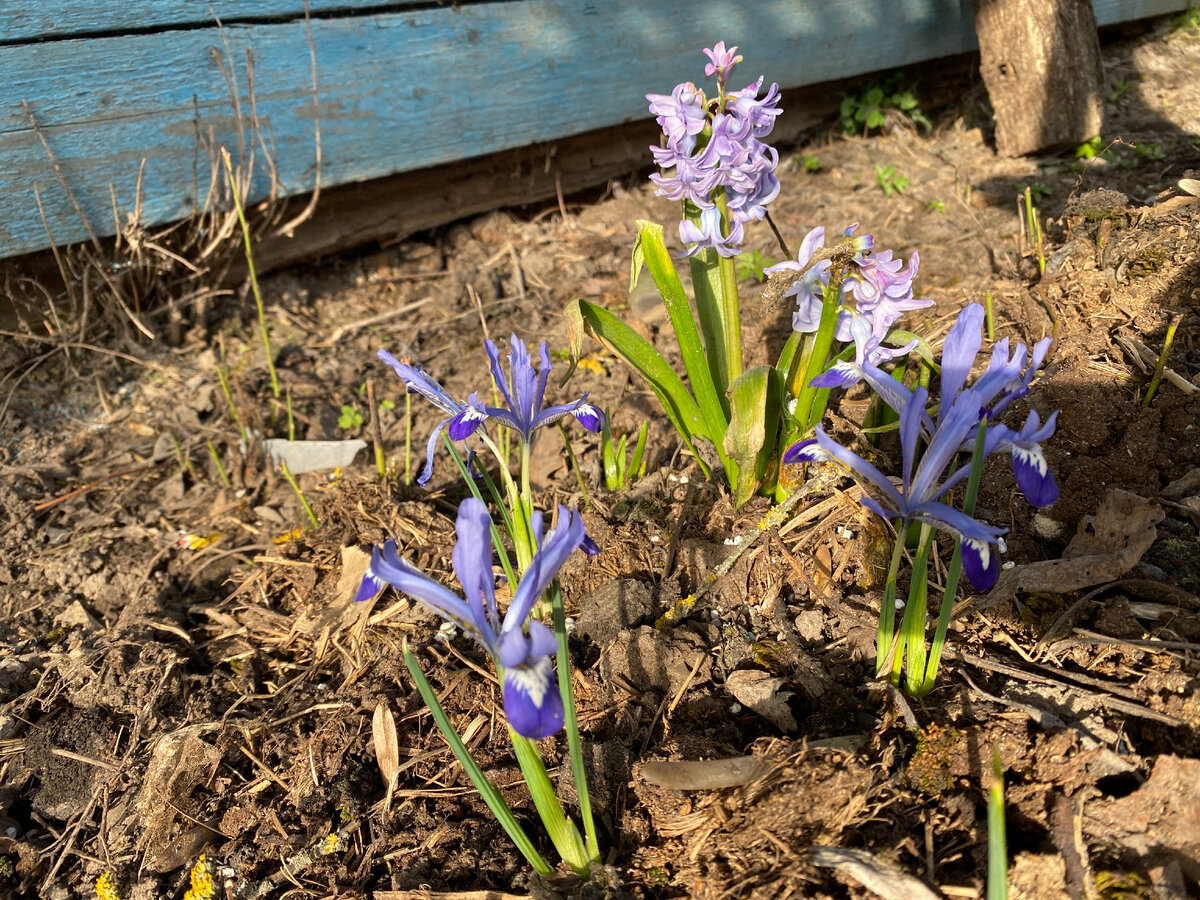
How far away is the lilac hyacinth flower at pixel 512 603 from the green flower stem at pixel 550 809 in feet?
0.49

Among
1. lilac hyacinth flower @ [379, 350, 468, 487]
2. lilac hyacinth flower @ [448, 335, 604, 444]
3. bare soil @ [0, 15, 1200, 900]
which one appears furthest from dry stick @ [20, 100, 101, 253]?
lilac hyacinth flower @ [448, 335, 604, 444]

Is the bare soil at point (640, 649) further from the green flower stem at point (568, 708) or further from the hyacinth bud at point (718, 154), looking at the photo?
the hyacinth bud at point (718, 154)

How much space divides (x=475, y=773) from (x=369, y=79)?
276 cm

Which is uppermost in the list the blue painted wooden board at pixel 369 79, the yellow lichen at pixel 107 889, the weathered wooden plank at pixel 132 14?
the weathered wooden plank at pixel 132 14

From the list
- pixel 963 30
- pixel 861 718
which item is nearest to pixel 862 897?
pixel 861 718

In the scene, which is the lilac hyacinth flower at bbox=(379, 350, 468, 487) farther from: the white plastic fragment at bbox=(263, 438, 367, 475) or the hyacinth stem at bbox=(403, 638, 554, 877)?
the white plastic fragment at bbox=(263, 438, 367, 475)

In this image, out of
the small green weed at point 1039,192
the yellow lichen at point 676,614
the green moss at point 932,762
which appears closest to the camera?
the green moss at point 932,762

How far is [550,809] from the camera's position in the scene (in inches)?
50.3

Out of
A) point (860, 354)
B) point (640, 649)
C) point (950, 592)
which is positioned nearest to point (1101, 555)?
Answer: point (950, 592)

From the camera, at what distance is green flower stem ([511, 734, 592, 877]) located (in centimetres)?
124

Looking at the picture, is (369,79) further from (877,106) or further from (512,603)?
(512,603)

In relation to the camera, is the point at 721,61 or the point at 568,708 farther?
the point at 721,61

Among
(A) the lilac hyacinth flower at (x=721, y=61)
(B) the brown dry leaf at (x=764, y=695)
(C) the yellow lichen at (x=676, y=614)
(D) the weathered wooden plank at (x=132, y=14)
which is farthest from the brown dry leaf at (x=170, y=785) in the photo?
(D) the weathered wooden plank at (x=132, y=14)

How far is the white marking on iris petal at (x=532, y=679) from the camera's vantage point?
102cm
